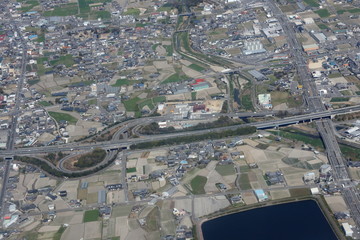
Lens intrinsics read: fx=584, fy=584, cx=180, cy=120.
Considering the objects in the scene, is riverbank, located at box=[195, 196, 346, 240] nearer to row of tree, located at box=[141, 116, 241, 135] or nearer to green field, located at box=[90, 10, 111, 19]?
row of tree, located at box=[141, 116, 241, 135]

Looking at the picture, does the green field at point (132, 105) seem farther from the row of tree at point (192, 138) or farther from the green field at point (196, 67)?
the green field at point (196, 67)

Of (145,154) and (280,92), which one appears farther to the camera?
(280,92)

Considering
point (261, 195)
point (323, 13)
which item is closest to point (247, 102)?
point (261, 195)

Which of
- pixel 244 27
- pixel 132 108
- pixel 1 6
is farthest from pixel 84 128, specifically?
pixel 1 6

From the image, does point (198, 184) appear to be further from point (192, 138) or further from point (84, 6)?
point (84, 6)

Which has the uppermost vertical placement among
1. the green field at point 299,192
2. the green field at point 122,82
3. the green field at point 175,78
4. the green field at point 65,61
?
the green field at point 65,61

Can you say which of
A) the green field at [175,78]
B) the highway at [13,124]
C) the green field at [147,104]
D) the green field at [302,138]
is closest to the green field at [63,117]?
the highway at [13,124]

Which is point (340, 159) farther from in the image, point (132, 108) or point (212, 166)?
point (132, 108)
